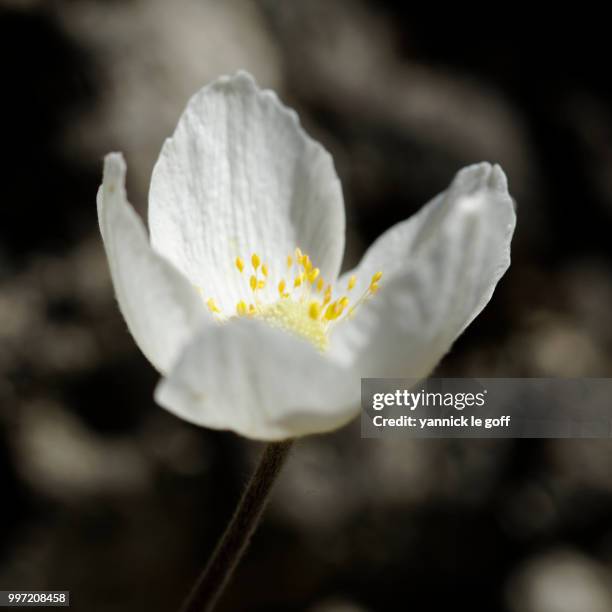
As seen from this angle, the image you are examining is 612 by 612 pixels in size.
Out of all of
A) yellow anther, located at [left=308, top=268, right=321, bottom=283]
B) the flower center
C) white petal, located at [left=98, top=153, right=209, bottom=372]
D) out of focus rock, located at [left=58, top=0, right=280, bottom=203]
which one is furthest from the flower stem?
out of focus rock, located at [left=58, top=0, right=280, bottom=203]

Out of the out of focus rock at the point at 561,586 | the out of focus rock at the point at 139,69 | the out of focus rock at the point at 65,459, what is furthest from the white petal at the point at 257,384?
the out of focus rock at the point at 561,586

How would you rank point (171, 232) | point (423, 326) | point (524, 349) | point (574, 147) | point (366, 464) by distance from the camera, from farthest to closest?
point (574, 147), point (524, 349), point (366, 464), point (171, 232), point (423, 326)

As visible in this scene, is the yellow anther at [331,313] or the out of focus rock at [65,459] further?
the out of focus rock at [65,459]

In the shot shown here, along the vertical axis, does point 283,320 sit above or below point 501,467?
above

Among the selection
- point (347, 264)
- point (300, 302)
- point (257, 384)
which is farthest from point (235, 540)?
point (347, 264)

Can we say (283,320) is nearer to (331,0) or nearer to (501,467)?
(501,467)

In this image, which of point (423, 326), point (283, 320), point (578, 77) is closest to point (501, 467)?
point (578, 77)

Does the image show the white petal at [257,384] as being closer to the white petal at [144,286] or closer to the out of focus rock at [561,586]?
the white petal at [144,286]
